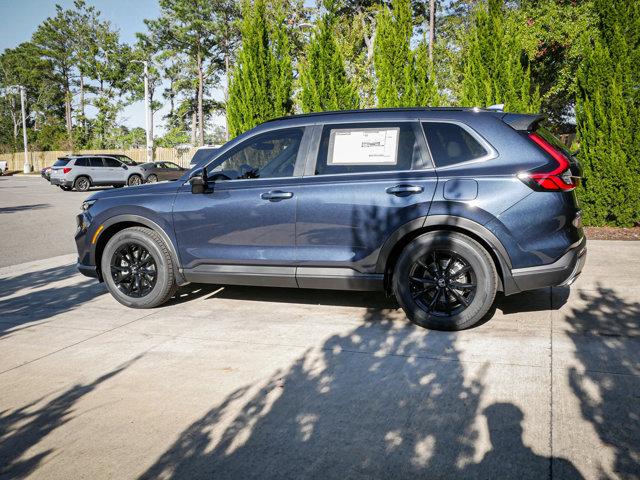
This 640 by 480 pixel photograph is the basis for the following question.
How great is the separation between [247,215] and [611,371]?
125 inches

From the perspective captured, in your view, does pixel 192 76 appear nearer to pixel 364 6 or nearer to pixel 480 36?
pixel 364 6

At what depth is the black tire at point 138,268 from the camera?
5.43 meters

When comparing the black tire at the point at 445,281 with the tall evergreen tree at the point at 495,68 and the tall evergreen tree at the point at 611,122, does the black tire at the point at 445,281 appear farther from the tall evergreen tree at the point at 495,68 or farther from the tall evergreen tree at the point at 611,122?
the tall evergreen tree at the point at 495,68

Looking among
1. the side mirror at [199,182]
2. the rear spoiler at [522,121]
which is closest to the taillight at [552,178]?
the rear spoiler at [522,121]

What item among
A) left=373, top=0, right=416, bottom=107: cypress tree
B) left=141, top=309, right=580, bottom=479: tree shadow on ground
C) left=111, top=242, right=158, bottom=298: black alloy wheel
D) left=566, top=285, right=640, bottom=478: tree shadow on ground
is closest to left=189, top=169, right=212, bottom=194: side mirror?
left=111, top=242, right=158, bottom=298: black alloy wheel

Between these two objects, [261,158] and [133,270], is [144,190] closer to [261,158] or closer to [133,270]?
[133,270]

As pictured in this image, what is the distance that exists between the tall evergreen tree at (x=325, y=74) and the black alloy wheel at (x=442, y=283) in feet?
26.3

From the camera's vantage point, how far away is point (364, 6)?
137ft

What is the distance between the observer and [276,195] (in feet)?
16.2

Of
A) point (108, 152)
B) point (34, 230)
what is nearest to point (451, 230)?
point (34, 230)

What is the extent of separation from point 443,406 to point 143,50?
60800mm

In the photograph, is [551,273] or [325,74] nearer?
[551,273]

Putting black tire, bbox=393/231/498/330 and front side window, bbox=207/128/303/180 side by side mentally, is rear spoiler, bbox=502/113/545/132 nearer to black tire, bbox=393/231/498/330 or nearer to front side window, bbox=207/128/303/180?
black tire, bbox=393/231/498/330

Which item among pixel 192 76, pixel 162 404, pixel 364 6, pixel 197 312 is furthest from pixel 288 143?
pixel 192 76
